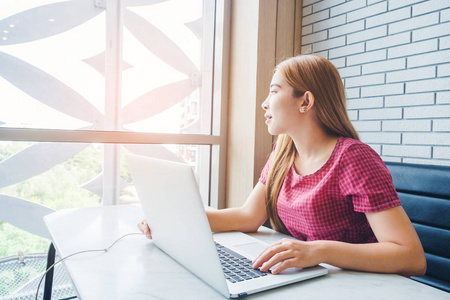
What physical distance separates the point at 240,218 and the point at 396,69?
1227 mm

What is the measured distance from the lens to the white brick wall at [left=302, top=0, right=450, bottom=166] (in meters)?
1.66

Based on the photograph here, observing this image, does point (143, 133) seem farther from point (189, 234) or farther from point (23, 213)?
point (189, 234)

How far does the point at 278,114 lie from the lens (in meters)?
1.35

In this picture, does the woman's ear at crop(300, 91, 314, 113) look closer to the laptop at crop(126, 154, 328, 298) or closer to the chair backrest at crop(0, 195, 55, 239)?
the laptop at crop(126, 154, 328, 298)

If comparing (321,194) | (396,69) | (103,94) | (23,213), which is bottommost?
(23,213)

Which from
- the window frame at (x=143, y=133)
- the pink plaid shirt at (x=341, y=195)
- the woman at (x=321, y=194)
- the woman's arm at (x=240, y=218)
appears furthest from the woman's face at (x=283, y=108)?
the window frame at (x=143, y=133)

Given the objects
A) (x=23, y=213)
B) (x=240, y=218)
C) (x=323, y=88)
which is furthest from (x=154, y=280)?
(x=23, y=213)

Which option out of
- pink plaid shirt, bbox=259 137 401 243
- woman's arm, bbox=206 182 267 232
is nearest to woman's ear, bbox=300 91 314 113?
pink plaid shirt, bbox=259 137 401 243

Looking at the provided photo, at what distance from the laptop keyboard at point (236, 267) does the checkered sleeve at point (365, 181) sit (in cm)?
41

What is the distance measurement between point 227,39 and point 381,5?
0.96m

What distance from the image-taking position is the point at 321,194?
117 cm

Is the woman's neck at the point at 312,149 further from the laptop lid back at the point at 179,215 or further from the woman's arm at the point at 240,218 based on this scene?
the laptop lid back at the point at 179,215

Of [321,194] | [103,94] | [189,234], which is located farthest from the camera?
[103,94]

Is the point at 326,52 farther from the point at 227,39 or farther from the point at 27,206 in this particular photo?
the point at 27,206
